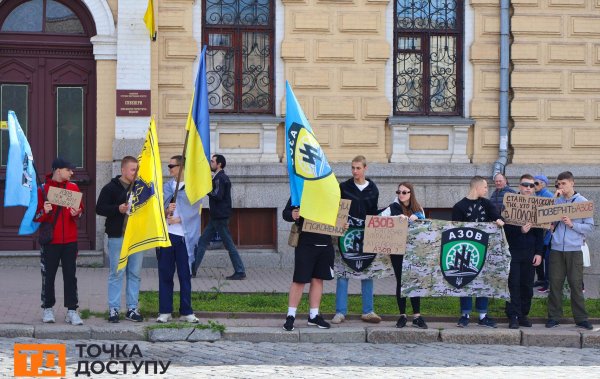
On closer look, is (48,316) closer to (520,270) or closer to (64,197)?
(64,197)

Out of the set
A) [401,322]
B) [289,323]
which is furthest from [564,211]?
[289,323]

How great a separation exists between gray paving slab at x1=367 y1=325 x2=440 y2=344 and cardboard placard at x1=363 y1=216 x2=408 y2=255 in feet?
3.04

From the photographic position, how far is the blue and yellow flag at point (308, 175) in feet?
40.1

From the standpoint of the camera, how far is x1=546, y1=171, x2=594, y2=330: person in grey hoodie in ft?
42.7

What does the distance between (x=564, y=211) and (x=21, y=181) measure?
594 centimetres

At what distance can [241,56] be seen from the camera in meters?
18.1

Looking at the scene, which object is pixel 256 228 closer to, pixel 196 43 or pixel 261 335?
pixel 196 43

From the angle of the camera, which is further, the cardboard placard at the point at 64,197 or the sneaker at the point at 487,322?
the sneaker at the point at 487,322

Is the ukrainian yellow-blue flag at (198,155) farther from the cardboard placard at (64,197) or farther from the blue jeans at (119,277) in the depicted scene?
the cardboard placard at (64,197)

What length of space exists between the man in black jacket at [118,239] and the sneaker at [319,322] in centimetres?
185

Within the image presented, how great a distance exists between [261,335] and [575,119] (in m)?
8.44

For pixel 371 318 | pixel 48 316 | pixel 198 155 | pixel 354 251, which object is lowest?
pixel 371 318

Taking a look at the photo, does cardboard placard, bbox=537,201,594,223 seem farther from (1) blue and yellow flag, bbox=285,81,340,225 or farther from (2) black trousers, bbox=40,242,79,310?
(2) black trousers, bbox=40,242,79,310

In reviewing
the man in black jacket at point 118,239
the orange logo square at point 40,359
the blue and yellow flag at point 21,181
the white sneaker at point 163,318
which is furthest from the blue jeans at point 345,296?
the blue and yellow flag at point 21,181
